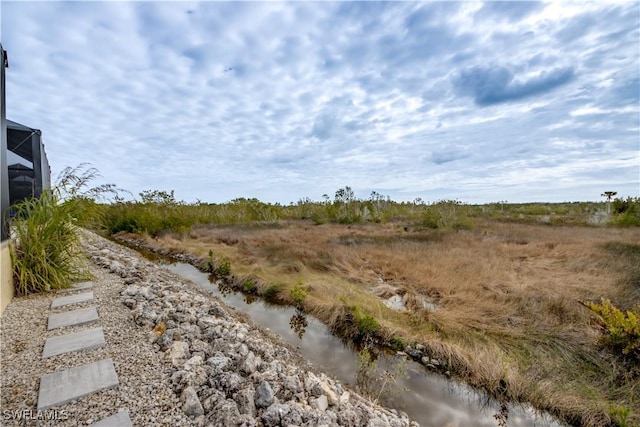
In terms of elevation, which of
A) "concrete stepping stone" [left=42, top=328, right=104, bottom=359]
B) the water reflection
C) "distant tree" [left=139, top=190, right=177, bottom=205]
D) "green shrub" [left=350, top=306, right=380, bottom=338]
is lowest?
the water reflection

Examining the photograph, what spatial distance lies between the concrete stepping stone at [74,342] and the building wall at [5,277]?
1.09m

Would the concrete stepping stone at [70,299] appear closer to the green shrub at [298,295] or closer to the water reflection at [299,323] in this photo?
the water reflection at [299,323]

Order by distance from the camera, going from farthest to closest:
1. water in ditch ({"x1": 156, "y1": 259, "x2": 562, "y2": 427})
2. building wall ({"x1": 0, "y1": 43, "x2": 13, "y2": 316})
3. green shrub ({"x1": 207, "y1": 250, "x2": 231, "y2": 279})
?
green shrub ({"x1": 207, "y1": 250, "x2": 231, "y2": 279}) < building wall ({"x1": 0, "y1": 43, "x2": 13, "y2": 316}) < water in ditch ({"x1": 156, "y1": 259, "x2": 562, "y2": 427})

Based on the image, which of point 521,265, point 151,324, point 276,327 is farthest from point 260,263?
point 521,265

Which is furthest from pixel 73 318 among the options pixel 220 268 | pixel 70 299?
pixel 220 268

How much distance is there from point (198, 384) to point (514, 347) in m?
4.03

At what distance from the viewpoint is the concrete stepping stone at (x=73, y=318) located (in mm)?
2858

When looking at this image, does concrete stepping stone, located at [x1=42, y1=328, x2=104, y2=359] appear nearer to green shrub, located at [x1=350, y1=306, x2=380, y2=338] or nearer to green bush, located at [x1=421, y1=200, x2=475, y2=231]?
green shrub, located at [x1=350, y1=306, x2=380, y2=338]

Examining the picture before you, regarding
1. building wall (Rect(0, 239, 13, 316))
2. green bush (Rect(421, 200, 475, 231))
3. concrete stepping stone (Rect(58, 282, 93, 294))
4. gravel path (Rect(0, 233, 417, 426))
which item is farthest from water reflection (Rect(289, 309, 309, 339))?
green bush (Rect(421, 200, 475, 231))

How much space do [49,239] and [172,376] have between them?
121 inches

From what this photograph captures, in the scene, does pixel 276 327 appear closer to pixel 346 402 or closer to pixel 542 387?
pixel 346 402

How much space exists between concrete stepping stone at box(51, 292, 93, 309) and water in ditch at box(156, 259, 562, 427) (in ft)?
7.96

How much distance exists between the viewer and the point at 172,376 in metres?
2.24

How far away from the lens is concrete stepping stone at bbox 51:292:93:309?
3.33 m
